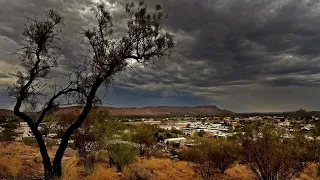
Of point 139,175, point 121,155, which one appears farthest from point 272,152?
point 121,155

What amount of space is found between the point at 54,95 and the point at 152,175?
8290 millimetres

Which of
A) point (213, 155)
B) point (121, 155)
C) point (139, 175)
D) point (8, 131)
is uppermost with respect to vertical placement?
point (213, 155)

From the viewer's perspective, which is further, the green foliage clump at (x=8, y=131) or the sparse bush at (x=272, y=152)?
the green foliage clump at (x=8, y=131)

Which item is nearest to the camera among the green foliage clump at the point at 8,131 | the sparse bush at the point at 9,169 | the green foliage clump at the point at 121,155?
the sparse bush at the point at 9,169

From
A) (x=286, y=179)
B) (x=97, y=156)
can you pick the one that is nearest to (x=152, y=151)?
(x=97, y=156)

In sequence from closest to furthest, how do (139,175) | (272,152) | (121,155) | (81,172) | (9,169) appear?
(9,169), (272,152), (81,172), (139,175), (121,155)

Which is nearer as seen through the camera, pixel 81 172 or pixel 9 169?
pixel 9 169

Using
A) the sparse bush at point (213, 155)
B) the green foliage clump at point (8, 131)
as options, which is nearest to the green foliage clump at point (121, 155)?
the sparse bush at point (213, 155)

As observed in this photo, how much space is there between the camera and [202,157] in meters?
18.8

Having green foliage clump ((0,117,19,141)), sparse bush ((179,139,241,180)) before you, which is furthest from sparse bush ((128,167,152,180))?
green foliage clump ((0,117,19,141))

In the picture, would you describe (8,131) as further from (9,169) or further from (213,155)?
(213,155)

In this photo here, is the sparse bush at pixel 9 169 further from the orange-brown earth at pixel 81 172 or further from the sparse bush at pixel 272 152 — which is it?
the sparse bush at pixel 272 152

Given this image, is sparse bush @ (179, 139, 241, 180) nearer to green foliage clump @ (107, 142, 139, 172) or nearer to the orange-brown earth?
the orange-brown earth

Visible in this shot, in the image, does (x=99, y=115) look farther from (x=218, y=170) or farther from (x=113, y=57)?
(x=113, y=57)
